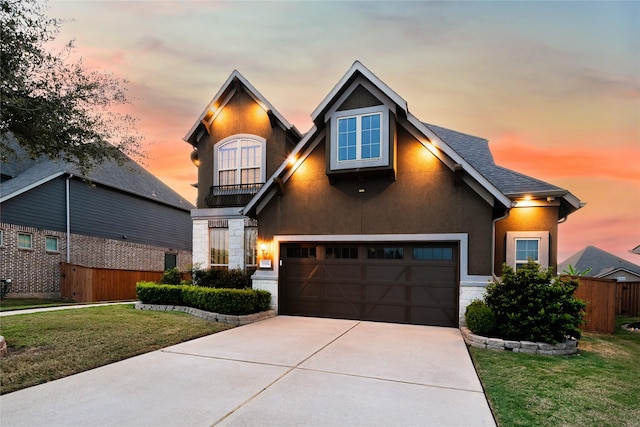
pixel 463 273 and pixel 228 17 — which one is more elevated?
pixel 228 17

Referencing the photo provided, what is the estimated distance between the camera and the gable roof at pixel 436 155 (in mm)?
8812

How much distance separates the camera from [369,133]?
9.81 m

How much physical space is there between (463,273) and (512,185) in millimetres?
3759

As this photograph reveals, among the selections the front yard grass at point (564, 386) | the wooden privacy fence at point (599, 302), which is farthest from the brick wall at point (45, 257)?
the wooden privacy fence at point (599, 302)

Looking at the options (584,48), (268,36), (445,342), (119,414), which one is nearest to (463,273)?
(445,342)

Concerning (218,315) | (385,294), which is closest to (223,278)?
(218,315)

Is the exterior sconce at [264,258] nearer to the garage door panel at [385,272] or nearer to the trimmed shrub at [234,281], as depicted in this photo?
the trimmed shrub at [234,281]

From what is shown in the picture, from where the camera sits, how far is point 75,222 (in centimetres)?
1817

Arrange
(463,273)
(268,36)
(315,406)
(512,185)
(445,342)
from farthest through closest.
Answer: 1. (268,36)
2. (512,185)
3. (463,273)
4. (445,342)
5. (315,406)

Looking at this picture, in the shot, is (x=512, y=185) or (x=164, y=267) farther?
(x=164, y=267)

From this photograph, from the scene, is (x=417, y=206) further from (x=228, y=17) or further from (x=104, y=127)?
(x=228, y=17)

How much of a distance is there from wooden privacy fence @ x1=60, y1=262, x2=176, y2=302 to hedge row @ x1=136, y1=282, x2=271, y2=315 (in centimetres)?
528

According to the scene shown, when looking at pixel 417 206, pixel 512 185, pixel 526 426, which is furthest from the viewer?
pixel 512 185

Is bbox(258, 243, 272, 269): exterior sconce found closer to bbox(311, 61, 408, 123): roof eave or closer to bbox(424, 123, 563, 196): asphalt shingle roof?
bbox(311, 61, 408, 123): roof eave
